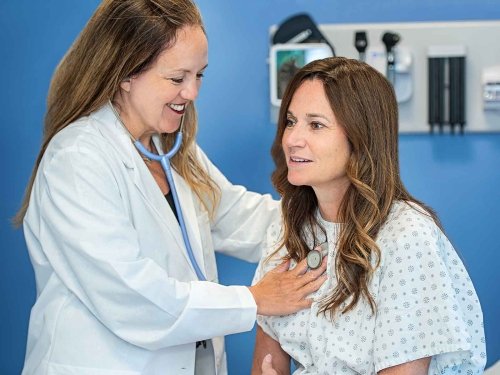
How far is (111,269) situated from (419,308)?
64 cm

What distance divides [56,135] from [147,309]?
45cm

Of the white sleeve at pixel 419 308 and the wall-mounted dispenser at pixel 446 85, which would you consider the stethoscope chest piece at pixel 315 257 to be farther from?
the wall-mounted dispenser at pixel 446 85

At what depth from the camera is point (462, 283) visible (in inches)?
68.2

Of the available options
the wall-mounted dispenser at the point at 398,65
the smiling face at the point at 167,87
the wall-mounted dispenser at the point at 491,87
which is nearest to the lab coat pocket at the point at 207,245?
the smiling face at the point at 167,87

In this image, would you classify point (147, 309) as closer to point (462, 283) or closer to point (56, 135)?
point (56, 135)

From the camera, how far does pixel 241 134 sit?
105 inches

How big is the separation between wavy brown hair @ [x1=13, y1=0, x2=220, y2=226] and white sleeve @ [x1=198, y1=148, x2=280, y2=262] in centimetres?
44

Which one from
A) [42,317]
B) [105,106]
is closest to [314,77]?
[105,106]

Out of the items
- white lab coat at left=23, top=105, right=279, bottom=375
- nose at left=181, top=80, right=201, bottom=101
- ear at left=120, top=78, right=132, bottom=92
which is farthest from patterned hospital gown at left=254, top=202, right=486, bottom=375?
ear at left=120, top=78, right=132, bottom=92

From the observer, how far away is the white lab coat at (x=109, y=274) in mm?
1837

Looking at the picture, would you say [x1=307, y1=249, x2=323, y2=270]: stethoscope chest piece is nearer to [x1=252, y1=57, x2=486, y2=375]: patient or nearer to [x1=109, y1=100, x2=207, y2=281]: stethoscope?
[x1=252, y1=57, x2=486, y2=375]: patient

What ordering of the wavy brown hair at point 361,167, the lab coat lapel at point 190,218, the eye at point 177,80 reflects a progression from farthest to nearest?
the lab coat lapel at point 190,218
the eye at point 177,80
the wavy brown hair at point 361,167

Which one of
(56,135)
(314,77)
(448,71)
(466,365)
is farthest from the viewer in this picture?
(448,71)

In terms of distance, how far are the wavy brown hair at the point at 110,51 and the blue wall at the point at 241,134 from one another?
0.64 metres
